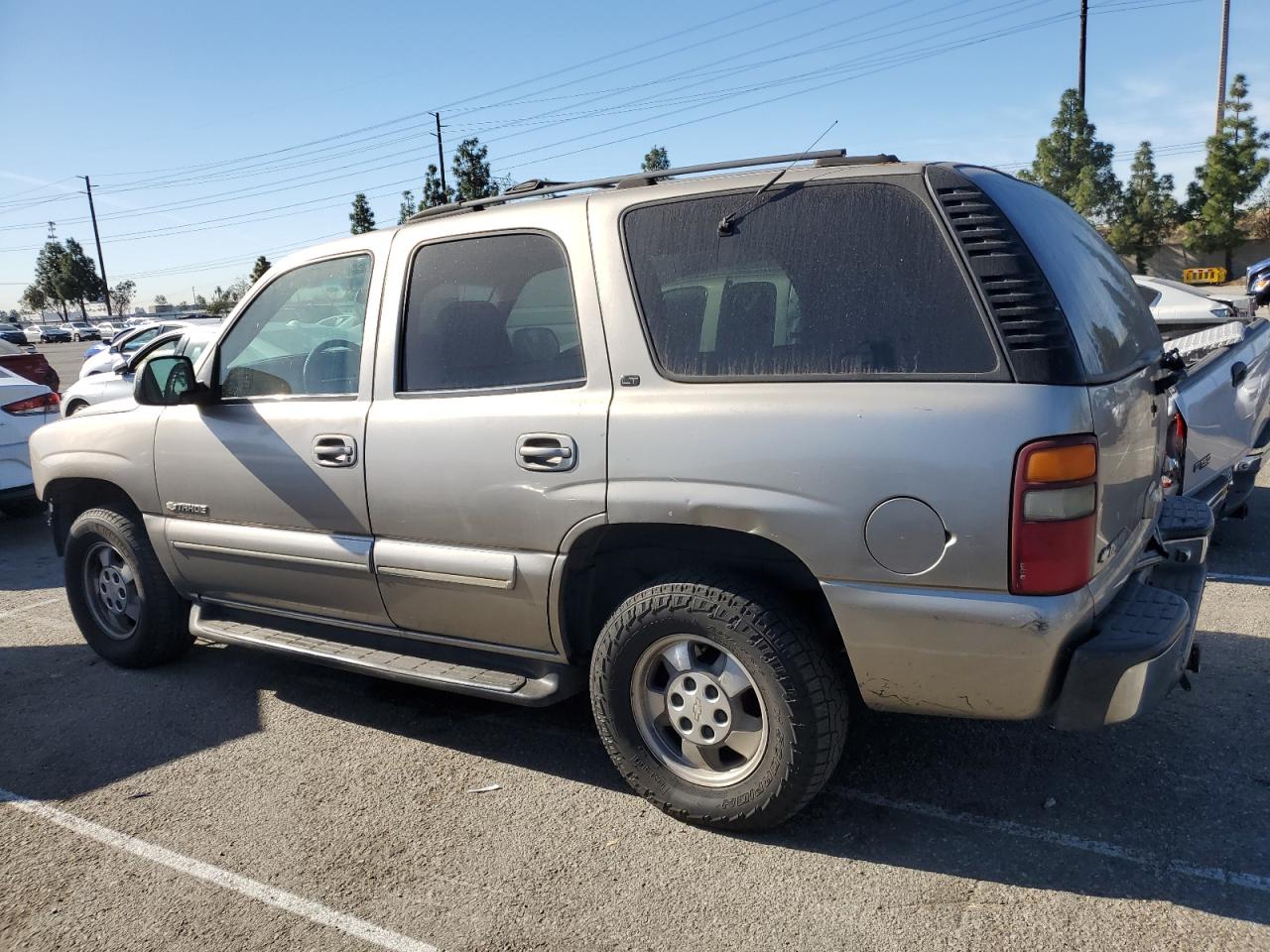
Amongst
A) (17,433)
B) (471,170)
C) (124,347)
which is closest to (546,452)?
(17,433)

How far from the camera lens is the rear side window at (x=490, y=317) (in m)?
3.42

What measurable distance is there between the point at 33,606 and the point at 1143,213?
49387 millimetres

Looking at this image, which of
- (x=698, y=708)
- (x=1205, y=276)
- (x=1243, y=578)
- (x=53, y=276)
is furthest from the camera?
(x=53, y=276)

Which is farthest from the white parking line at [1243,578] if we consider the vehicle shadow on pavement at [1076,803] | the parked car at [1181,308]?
the parked car at [1181,308]

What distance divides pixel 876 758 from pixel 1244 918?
49.8 inches

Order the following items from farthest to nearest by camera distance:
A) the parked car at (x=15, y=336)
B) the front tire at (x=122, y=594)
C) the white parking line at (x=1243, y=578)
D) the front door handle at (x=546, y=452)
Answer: the parked car at (x=15, y=336) → the white parking line at (x=1243, y=578) → the front tire at (x=122, y=594) → the front door handle at (x=546, y=452)

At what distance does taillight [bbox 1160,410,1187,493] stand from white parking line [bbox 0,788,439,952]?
376cm

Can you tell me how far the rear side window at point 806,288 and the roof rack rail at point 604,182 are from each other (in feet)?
0.58

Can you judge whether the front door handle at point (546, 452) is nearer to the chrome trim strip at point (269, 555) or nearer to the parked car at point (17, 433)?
the chrome trim strip at point (269, 555)

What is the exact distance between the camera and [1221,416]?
5340 mm

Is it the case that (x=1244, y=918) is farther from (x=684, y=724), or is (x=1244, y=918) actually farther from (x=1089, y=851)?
(x=684, y=724)

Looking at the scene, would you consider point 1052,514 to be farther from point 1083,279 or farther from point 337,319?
point 337,319

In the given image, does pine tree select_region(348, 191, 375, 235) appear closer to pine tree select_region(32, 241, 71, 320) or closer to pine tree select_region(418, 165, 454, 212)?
pine tree select_region(418, 165, 454, 212)

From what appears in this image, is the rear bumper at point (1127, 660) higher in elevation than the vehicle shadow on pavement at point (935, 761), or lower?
higher
